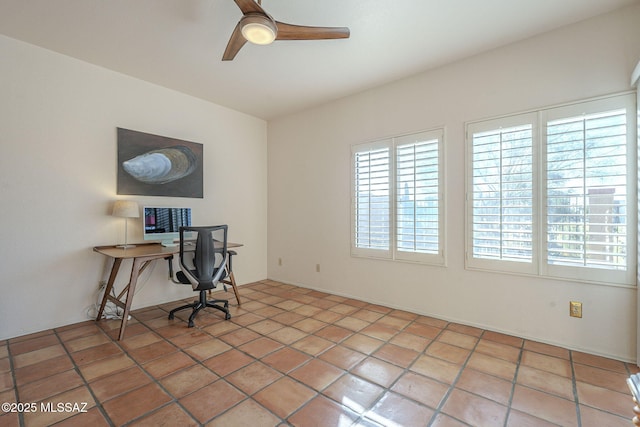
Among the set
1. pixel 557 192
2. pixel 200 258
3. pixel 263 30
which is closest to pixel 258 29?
pixel 263 30

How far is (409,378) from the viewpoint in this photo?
77.0 inches

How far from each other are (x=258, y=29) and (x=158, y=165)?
7.88 feet

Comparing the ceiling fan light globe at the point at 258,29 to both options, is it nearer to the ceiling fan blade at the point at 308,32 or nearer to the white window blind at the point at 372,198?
the ceiling fan blade at the point at 308,32

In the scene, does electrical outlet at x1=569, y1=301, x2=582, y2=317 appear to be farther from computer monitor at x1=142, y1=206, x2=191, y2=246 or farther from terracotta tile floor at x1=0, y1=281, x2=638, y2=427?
computer monitor at x1=142, y1=206, x2=191, y2=246

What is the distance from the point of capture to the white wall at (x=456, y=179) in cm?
221

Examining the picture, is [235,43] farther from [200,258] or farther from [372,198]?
[372,198]

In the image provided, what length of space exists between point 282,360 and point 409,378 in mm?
956

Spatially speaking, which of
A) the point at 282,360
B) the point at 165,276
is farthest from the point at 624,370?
the point at 165,276

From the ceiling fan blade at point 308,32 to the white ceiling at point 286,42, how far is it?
0.29m

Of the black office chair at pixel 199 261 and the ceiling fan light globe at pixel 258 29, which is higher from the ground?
the ceiling fan light globe at pixel 258 29

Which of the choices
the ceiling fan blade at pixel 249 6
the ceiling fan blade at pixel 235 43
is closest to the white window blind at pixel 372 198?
the ceiling fan blade at pixel 235 43

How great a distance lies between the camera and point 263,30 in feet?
5.85

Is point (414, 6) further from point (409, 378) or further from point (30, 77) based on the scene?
point (30, 77)

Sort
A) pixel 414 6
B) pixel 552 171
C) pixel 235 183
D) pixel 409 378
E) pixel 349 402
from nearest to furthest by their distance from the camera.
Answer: pixel 349 402, pixel 409 378, pixel 414 6, pixel 552 171, pixel 235 183
